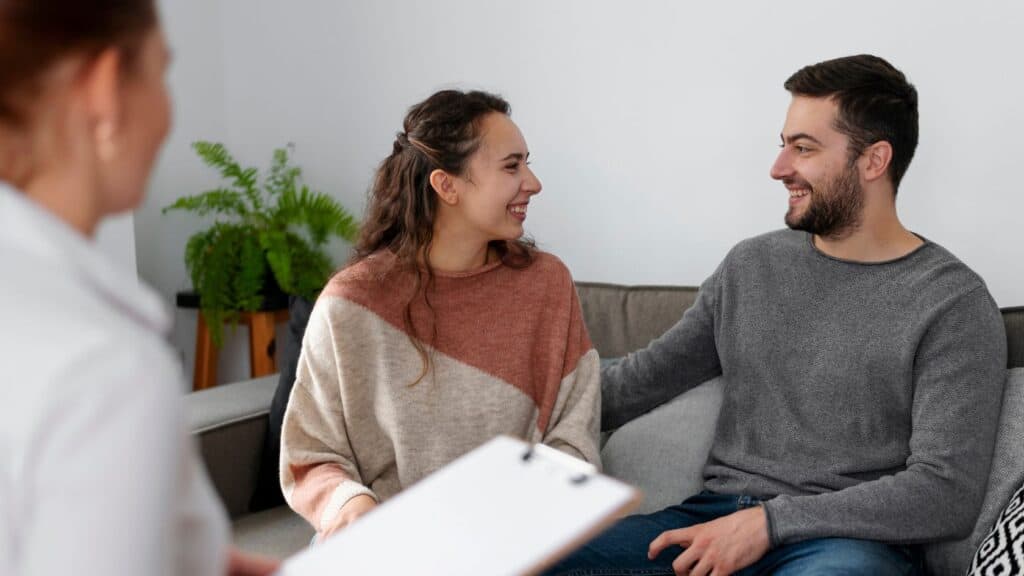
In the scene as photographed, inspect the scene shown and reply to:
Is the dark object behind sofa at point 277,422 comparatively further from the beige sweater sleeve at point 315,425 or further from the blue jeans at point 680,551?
→ the blue jeans at point 680,551

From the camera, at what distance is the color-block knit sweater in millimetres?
1844

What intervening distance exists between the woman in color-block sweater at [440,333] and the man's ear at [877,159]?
0.58m

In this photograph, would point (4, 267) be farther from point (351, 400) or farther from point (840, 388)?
point (840, 388)

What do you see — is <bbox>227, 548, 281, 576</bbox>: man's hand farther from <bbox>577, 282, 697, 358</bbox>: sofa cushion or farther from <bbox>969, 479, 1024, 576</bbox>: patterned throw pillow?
<bbox>577, 282, 697, 358</bbox>: sofa cushion

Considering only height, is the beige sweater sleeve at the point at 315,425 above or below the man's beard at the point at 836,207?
below

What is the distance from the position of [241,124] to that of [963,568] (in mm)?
2768

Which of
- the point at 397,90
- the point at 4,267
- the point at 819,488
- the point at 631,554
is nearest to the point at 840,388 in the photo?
the point at 819,488

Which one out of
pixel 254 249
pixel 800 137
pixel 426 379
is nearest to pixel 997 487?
pixel 800 137

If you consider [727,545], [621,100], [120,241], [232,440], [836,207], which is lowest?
[232,440]

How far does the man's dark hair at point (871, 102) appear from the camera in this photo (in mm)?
1949

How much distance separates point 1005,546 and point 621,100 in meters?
1.50

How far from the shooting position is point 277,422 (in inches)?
96.6

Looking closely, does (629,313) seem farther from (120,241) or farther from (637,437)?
(120,241)

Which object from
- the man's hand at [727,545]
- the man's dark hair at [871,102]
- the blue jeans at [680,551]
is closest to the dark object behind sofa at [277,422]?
the blue jeans at [680,551]
